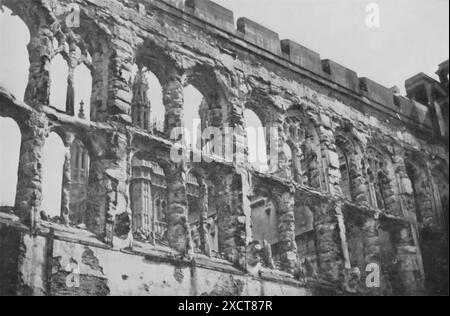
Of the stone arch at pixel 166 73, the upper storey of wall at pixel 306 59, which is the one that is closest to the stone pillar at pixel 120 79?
the stone arch at pixel 166 73

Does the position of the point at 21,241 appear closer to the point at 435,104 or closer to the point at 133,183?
the point at 435,104

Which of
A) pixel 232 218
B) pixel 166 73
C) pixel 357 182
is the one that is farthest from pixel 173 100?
pixel 357 182

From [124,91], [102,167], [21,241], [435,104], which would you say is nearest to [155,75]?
[124,91]

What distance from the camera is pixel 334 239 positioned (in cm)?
1141

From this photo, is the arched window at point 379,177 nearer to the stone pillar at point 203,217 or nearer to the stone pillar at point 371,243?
the stone pillar at point 371,243

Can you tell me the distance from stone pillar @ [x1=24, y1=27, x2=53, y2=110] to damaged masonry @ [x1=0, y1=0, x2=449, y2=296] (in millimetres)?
20

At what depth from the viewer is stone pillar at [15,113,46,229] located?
7.96m

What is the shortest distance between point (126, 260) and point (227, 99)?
374 centimetres

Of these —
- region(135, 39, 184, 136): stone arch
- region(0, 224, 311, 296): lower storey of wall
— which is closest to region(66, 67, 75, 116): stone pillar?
region(135, 39, 184, 136): stone arch

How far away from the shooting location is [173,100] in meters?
10.3

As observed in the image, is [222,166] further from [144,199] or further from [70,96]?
[144,199]

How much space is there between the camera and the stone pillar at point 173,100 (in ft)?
33.3
